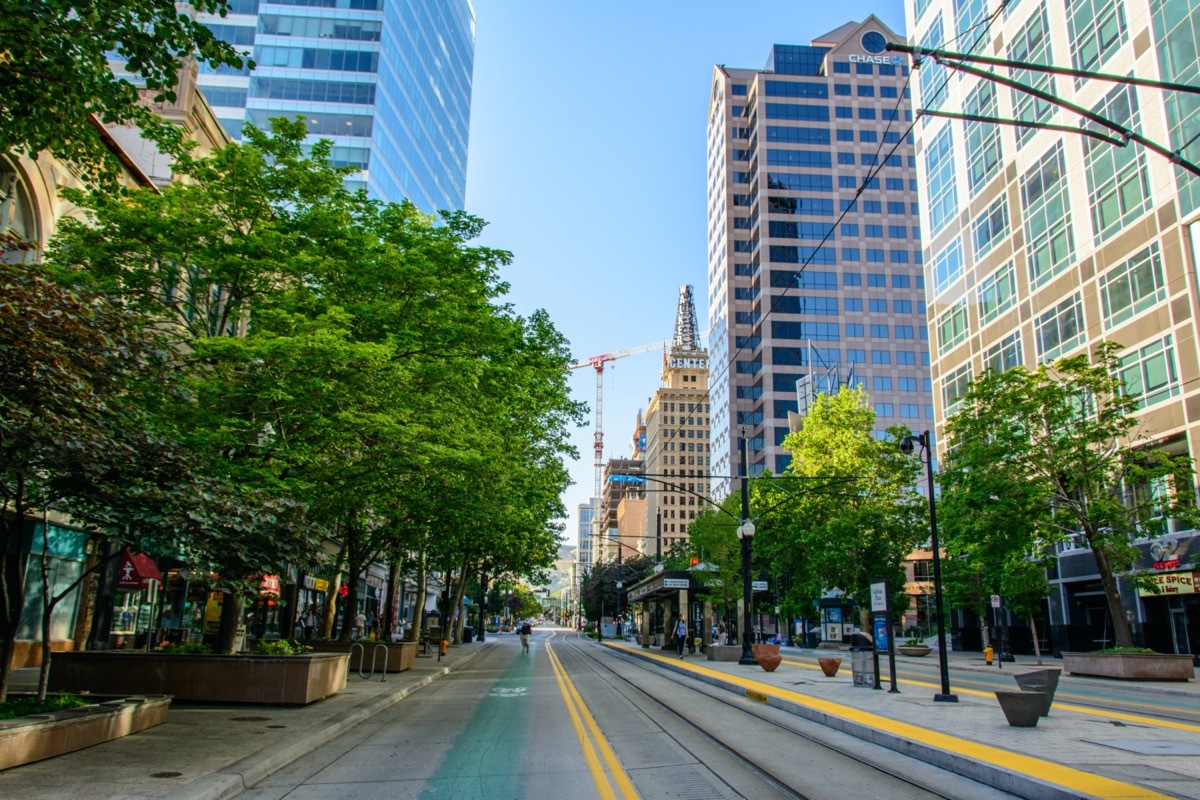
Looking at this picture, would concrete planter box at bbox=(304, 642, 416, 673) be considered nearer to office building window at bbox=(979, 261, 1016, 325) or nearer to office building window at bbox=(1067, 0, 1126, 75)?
office building window at bbox=(979, 261, 1016, 325)

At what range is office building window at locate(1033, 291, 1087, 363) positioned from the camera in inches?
1505

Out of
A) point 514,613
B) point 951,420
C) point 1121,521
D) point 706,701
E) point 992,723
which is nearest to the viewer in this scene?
point 992,723

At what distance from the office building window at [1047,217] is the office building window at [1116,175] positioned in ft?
6.42

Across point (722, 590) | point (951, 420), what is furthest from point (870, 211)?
point (951, 420)

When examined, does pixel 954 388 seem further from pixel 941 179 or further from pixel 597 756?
pixel 597 756

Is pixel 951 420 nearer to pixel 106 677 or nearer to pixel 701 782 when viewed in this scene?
pixel 701 782

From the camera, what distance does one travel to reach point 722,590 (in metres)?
51.5

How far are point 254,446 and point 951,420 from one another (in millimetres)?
25292

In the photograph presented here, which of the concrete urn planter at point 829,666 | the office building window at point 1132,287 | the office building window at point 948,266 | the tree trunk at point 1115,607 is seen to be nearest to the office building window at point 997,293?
the office building window at point 948,266

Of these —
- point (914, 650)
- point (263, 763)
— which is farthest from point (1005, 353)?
point (263, 763)

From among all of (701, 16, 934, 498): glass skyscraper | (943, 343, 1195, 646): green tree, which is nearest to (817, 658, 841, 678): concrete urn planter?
(943, 343, 1195, 646): green tree

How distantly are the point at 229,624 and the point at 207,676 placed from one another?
256 centimetres

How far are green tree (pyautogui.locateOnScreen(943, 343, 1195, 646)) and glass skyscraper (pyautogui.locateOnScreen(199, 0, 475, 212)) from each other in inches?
1959

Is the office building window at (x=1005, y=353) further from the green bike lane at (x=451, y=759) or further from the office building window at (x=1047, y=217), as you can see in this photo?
the green bike lane at (x=451, y=759)
